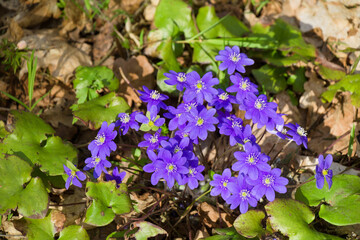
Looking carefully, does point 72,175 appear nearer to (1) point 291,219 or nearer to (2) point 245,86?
(2) point 245,86

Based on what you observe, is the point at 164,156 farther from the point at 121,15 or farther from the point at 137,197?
the point at 121,15

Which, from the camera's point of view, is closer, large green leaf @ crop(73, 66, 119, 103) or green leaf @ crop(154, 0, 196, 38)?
large green leaf @ crop(73, 66, 119, 103)

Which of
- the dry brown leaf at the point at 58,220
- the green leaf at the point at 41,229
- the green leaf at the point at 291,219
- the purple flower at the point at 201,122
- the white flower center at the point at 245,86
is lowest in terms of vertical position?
the green leaf at the point at 41,229

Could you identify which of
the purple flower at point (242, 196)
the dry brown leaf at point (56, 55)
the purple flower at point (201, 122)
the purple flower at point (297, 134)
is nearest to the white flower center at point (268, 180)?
the purple flower at point (242, 196)

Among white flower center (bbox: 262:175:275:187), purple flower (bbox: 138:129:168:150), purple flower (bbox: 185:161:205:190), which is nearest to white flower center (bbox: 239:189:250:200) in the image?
white flower center (bbox: 262:175:275:187)

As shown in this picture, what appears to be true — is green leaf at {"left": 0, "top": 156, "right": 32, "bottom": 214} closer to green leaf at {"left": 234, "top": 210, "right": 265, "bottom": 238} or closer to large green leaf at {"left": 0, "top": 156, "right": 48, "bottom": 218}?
large green leaf at {"left": 0, "top": 156, "right": 48, "bottom": 218}

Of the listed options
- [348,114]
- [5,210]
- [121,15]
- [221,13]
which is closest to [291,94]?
[348,114]

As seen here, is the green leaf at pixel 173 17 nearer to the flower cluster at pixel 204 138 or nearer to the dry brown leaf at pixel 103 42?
the dry brown leaf at pixel 103 42
